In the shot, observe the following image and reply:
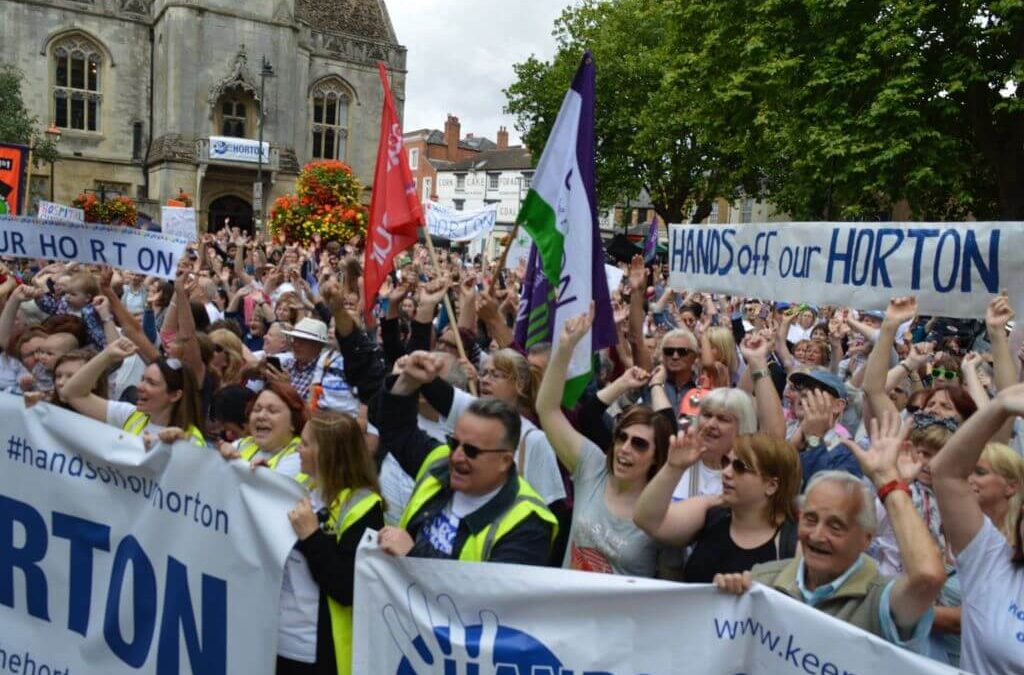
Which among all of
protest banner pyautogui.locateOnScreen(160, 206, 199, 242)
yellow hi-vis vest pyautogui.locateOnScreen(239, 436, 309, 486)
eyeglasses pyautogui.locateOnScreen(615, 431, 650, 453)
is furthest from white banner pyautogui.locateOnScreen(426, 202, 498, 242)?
eyeglasses pyautogui.locateOnScreen(615, 431, 650, 453)

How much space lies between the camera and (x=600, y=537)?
3.40 metres

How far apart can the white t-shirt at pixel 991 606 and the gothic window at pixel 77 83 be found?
136 feet

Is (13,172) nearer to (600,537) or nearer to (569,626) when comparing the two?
(600,537)

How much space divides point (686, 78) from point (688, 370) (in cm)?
1803

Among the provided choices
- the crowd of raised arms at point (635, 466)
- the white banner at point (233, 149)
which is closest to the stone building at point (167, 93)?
the white banner at point (233, 149)

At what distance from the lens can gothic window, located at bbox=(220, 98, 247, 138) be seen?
38.5 meters

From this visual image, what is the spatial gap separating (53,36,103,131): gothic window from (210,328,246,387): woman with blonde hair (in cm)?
3685

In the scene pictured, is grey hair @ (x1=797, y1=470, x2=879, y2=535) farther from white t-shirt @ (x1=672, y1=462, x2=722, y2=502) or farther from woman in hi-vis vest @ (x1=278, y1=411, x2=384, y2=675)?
woman in hi-vis vest @ (x1=278, y1=411, x2=384, y2=675)

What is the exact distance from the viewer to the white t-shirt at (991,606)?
8.64 feet

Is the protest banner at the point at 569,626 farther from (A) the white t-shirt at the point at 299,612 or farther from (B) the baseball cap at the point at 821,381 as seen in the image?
(B) the baseball cap at the point at 821,381

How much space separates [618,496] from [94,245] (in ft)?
14.0

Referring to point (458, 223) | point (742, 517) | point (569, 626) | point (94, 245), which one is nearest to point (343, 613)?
point (569, 626)

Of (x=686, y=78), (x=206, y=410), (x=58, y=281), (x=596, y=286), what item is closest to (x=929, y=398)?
(x=596, y=286)

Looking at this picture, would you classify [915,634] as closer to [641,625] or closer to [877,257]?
[641,625]
